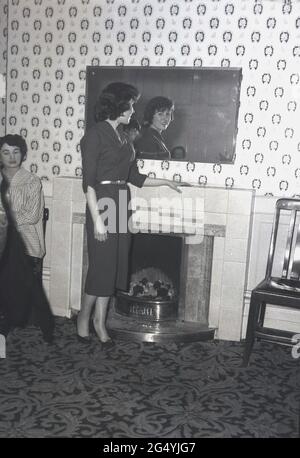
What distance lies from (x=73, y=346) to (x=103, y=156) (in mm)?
1365

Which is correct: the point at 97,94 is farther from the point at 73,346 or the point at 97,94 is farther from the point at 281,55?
the point at 73,346

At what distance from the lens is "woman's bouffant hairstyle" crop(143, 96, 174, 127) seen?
3.63 meters

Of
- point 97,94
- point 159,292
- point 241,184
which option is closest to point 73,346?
point 159,292

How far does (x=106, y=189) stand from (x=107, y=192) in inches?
0.8

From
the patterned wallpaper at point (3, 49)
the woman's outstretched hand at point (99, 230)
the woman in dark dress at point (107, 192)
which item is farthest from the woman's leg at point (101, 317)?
the patterned wallpaper at point (3, 49)

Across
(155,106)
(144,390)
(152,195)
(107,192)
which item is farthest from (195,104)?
(144,390)

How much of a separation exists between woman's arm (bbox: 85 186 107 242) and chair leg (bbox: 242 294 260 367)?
1066 millimetres

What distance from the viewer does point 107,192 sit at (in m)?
3.06

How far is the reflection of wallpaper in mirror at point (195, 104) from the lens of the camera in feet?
11.6

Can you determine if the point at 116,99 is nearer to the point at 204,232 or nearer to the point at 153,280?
the point at 204,232

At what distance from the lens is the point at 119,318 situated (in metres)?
3.76

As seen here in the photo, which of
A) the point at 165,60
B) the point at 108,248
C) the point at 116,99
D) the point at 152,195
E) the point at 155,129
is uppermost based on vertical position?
the point at 165,60

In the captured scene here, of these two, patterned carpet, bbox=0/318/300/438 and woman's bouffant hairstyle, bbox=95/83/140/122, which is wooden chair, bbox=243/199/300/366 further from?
woman's bouffant hairstyle, bbox=95/83/140/122

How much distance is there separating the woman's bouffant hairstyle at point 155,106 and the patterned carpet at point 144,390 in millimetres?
1754
